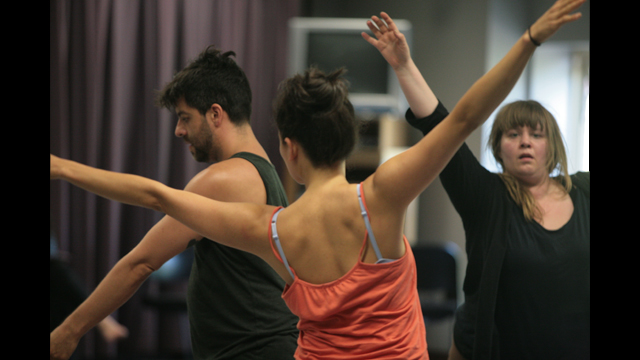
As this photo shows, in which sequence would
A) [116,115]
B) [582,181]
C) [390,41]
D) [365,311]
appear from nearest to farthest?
[365,311] < [390,41] < [582,181] < [116,115]

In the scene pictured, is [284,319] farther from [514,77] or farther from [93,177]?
[514,77]

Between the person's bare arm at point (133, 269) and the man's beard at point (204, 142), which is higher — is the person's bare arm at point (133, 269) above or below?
below

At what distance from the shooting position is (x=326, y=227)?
1078mm

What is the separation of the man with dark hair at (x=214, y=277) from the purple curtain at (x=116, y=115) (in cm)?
219

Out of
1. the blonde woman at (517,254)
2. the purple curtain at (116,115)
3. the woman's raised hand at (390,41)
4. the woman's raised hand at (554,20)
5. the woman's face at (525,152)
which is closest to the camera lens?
the woman's raised hand at (554,20)

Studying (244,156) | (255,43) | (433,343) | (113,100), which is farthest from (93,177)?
(433,343)

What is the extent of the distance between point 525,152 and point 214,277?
2.82 ft

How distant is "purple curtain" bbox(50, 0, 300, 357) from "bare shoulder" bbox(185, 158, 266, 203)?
2305 mm

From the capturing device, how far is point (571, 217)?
4.82ft

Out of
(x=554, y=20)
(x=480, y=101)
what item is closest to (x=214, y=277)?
(x=480, y=101)

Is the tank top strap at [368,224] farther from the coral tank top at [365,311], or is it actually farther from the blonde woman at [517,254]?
the blonde woman at [517,254]

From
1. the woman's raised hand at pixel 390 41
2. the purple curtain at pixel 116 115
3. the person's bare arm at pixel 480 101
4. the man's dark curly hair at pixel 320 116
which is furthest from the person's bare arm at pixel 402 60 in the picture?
the purple curtain at pixel 116 115

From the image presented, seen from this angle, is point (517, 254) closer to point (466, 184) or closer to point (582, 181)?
point (466, 184)

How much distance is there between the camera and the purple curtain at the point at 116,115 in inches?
135
